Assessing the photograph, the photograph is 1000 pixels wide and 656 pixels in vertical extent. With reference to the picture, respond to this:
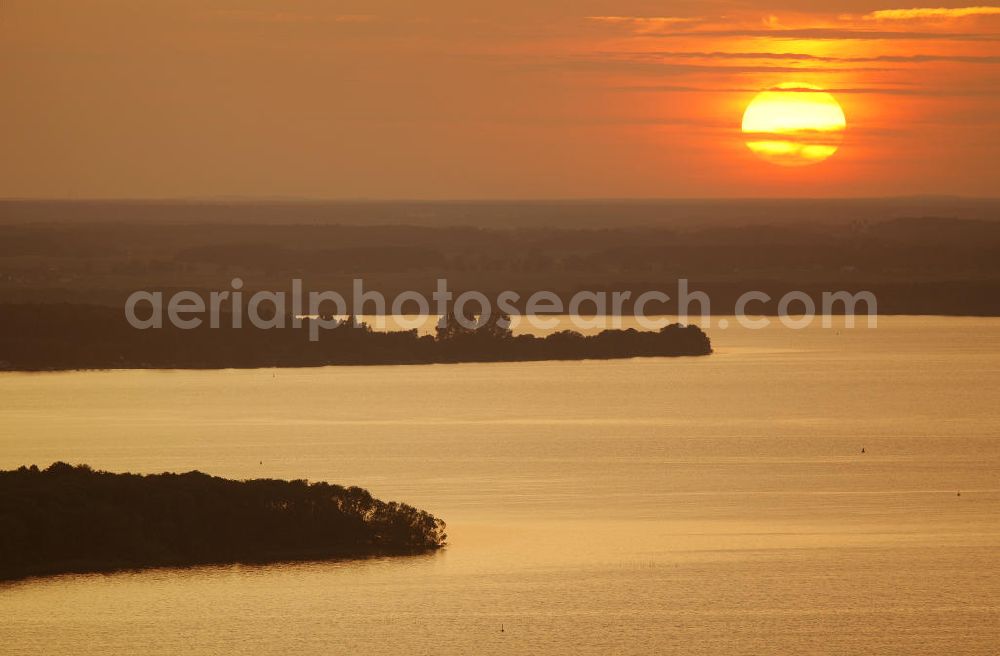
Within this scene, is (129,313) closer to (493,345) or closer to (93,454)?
(493,345)

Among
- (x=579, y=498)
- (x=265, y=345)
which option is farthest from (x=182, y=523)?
(x=265, y=345)

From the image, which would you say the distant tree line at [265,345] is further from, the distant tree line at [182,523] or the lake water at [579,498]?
the distant tree line at [182,523]

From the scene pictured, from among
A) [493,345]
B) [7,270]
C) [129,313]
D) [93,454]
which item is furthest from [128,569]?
[7,270]

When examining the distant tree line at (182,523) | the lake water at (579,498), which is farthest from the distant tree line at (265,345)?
the distant tree line at (182,523)

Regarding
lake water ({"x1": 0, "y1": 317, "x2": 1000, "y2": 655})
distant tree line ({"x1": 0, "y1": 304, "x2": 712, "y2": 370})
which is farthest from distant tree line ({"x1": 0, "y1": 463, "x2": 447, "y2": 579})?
distant tree line ({"x1": 0, "y1": 304, "x2": 712, "y2": 370})

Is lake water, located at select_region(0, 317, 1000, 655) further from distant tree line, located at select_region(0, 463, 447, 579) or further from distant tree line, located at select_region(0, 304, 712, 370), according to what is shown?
distant tree line, located at select_region(0, 304, 712, 370)

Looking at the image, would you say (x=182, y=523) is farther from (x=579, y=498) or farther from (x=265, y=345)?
(x=265, y=345)
